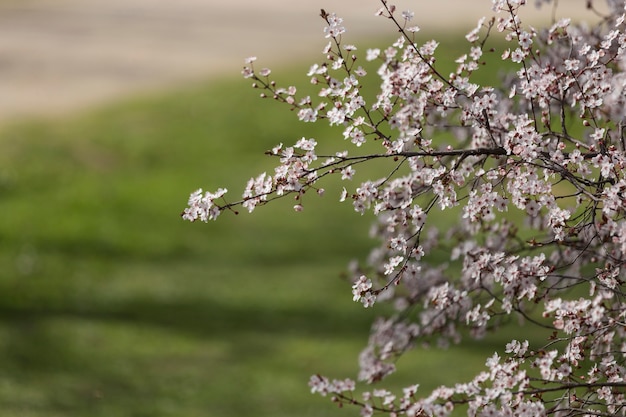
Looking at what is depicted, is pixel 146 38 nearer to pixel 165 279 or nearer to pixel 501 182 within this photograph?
pixel 165 279

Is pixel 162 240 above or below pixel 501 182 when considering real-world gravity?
above

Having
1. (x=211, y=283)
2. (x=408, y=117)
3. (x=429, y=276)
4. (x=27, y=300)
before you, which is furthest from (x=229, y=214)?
(x=408, y=117)

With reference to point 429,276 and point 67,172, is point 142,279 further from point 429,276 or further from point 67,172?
point 429,276

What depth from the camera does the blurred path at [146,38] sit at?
637 inches

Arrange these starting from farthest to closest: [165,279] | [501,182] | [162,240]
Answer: [162,240] < [165,279] < [501,182]

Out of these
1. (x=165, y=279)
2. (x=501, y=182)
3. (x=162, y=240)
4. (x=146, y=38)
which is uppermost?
(x=146, y=38)

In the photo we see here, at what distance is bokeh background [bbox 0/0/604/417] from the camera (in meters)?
8.36

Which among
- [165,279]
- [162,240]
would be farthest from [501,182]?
[162,240]

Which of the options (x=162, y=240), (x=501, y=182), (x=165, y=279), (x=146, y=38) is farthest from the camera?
(x=146, y=38)

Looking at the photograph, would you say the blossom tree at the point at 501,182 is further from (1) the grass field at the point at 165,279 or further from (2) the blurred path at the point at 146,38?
(2) the blurred path at the point at 146,38

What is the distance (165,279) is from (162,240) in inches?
40.6

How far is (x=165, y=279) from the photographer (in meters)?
10.6

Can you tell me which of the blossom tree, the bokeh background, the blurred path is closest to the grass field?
the bokeh background

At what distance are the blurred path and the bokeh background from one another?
61 mm
